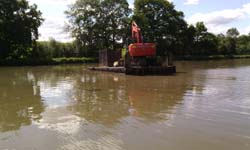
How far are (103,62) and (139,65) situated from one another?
8.19 meters

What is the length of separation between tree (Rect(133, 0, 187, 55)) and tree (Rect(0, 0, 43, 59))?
65.9 feet

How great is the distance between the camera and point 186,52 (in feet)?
228

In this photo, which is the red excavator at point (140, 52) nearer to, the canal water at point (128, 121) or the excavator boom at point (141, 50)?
the excavator boom at point (141, 50)

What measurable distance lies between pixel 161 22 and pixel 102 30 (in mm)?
13614

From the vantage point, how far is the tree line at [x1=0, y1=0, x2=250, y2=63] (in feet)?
157

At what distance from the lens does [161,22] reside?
2559 inches

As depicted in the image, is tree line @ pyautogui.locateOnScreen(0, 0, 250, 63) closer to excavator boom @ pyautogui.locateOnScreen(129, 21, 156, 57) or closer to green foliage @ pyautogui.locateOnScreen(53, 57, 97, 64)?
green foliage @ pyautogui.locateOnScreen(53, 57, 97, 64)

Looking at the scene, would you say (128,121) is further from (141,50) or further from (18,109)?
(141,50)

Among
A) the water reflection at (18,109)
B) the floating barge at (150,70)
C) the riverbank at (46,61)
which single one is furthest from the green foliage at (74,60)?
the water reflection at (18,109)

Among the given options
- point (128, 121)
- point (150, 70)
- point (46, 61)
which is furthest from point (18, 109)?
point (46, 61)

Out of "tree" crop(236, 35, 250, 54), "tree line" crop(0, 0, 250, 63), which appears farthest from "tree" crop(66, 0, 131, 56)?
"tree" crop(236, 35, 250, 54)

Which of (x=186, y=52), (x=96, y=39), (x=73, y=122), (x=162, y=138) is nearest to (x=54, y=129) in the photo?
(x=73, y=122)

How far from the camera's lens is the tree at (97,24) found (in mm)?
56156

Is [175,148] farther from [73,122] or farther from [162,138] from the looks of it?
[73,122]
